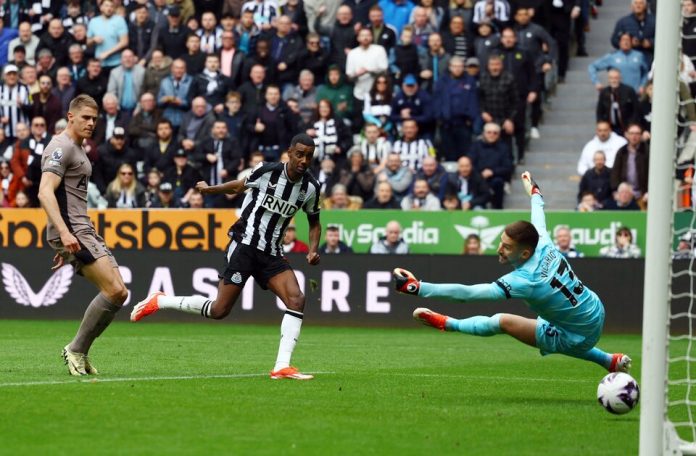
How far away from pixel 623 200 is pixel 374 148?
477cm

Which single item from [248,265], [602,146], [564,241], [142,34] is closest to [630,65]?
[602,146]

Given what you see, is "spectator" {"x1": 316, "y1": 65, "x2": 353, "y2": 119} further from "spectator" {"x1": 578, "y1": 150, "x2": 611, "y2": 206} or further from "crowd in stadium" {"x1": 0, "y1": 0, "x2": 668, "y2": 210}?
"spectator" {"x1": 578, "y1": 150, "x2": 611, "y2": 206}

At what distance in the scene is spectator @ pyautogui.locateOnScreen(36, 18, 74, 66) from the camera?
27.9 meters

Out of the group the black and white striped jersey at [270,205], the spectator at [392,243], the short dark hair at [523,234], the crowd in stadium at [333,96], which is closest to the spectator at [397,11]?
the crowd in stadium at [333,96]

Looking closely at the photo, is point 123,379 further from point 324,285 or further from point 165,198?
point 165,198

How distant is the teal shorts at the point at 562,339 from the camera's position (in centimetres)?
1166

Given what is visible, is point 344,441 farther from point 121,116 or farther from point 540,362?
point 121,116

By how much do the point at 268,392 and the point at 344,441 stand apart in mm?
2739

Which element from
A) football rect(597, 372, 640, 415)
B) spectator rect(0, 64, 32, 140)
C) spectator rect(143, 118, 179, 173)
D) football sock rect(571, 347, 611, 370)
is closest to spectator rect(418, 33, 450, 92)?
spectator rect(143, 118, 179, 173)

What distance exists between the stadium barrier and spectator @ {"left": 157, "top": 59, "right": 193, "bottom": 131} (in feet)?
14.2

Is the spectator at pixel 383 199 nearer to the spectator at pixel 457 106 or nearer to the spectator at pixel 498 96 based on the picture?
the spectator at pixel 457 106

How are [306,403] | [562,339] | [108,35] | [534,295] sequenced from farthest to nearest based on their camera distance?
[108,35], [562,339], [534,295], [306,403]

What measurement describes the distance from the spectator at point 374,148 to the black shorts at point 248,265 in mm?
11596

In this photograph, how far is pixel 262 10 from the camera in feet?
89.0
